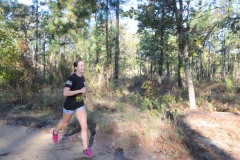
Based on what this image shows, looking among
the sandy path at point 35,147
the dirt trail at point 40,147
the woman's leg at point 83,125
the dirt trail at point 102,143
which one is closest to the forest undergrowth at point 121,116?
the dirt trail at point 102,143

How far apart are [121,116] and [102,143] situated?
141cm

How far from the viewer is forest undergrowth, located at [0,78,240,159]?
5.99m

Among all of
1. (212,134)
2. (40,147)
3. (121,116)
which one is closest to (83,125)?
(40,147)

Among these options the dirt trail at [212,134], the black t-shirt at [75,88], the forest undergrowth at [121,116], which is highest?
the black t-shirt at [75,88]

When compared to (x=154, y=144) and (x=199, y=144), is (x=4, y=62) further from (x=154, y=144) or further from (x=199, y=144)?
(x=199, y=144)

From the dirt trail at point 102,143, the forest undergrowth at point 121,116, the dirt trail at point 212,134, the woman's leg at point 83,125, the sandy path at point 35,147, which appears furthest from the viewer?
the forest undergrowth at point 121,116

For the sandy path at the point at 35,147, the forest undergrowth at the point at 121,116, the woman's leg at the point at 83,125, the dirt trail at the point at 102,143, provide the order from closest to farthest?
1. the woman's leg at the point at 83,125
2. the sandy path at the point at 35,147
3. the dirt trail at the point at 102,143
4. the forest undergrowth at the point at 121,116

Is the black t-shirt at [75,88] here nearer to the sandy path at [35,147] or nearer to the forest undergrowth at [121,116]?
the sandy path at [35,147]

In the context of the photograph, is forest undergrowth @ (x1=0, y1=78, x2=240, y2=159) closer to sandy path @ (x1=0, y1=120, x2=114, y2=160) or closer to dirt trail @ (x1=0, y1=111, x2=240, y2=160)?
dirt trail @ (x1=0, y1=111, x2=240, y2=160)

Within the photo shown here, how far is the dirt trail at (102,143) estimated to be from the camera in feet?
18.0

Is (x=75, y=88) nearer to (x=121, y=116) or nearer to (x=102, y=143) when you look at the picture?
(x=102, y=143)

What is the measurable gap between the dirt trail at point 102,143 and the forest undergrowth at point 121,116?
29cm

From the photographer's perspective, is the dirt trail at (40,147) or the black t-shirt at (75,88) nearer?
the black t-shirt at (75,88)

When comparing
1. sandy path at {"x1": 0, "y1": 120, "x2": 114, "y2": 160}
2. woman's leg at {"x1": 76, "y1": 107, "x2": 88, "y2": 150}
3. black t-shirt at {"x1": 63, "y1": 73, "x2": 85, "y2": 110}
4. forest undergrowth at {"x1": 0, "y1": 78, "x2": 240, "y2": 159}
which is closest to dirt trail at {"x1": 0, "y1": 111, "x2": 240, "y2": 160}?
sandy path at {"x1": 0, "y1": 120, "x2": 114, "y2": 160}
